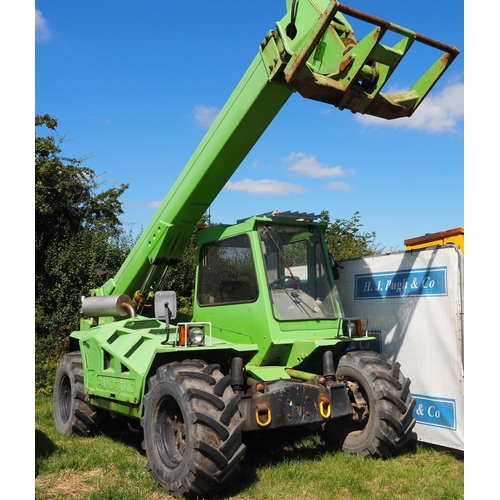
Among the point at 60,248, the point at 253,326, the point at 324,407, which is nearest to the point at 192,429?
the point at 324,407

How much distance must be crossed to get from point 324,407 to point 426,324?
234 centimetres

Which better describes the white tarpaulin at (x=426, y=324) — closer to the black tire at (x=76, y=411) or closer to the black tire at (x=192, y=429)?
the black tire at (x=192, y=429)

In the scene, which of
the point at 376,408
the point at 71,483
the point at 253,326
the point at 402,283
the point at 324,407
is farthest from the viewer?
the point at 402,283

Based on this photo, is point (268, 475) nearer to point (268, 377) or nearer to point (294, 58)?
point (268, 377)

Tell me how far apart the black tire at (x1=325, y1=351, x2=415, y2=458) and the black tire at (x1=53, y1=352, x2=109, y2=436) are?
3445 millimetres

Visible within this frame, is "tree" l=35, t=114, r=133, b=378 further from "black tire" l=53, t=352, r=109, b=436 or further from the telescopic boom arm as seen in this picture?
the telescopic boom arm

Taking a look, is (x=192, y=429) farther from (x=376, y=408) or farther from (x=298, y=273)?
(x=298, y=273)

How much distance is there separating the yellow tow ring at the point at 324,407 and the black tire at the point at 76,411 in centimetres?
358

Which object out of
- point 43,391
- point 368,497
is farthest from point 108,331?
point 43,391

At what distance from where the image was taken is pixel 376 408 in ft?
20.1

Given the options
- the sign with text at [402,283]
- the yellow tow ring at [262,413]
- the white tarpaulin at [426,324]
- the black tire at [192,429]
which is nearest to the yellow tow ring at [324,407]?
the yellow tow ring at [262,413]

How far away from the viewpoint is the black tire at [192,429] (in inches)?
197

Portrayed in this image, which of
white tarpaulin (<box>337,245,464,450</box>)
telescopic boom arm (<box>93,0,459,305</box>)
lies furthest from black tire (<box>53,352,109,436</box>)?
white tarpaulin (<box>337,245,464,450</box>)

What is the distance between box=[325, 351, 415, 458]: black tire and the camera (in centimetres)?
610
